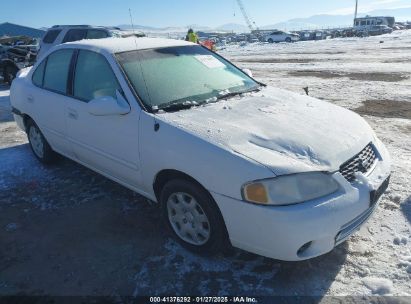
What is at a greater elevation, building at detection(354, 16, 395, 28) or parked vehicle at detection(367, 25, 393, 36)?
building at detection(354, 16, 395, 28)

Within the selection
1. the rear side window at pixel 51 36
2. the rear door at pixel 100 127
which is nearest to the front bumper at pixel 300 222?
the rear door at pixel 100 127

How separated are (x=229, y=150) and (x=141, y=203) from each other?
66.6 inches

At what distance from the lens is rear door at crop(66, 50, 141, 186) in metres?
3.26

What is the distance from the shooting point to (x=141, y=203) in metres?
3.93

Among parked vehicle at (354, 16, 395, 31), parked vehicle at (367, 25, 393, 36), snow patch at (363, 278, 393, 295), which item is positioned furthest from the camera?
parked vehicle at (354, 16, 395, 31)

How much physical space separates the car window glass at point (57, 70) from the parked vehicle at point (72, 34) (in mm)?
6711

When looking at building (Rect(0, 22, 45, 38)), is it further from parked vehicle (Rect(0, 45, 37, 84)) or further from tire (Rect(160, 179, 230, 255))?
tire (Rect(160, 179, 230, 255))

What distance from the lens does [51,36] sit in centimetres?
1189

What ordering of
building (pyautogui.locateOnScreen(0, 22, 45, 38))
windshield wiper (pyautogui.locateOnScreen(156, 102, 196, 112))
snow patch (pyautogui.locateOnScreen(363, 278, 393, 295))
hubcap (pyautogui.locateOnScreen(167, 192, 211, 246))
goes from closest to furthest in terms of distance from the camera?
snow patch (pyautogui.locateOnScreen(363, 278, 393, 295)) < hubcap (pyautogui.locateOnScreen(167, 192, 211, 246)) < windshield wiper (pyautogui.locateOnScreen(156, 102, 196, 112)) < building (pyautogui.locateOnScreen(0, 22, 45, 38))

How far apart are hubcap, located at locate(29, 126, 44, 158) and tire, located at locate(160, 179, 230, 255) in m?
2.64

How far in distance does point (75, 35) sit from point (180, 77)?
9.09m

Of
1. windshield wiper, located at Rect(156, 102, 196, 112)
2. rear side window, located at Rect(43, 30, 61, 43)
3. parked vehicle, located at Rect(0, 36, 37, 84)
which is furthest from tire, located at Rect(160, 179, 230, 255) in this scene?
parked vehicle, located at Rect(0, 36, 37, 84)

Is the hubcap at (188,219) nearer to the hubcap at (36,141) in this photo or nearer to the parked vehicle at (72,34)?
the hubcap at (36,141)

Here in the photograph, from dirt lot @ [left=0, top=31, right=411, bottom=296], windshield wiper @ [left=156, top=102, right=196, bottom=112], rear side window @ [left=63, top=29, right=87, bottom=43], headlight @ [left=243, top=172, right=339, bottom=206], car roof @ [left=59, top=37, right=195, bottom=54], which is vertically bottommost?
dirt lot @ [left=0, top=31, right=411, bottom=296]
